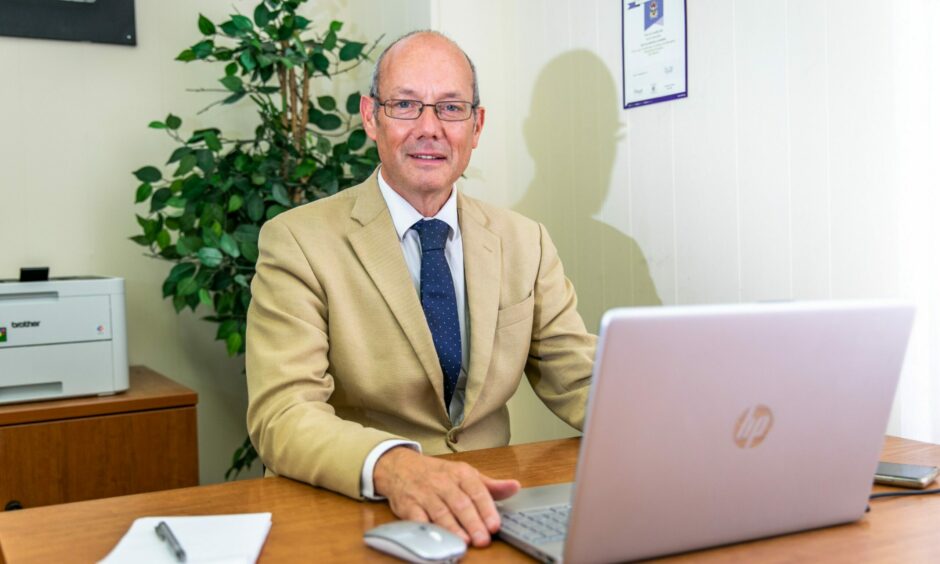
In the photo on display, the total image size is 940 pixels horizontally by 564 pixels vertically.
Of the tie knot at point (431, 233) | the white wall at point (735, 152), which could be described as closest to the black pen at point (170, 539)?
the tie knot at point (431, 233)

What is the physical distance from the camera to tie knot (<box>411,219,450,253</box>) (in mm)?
1710

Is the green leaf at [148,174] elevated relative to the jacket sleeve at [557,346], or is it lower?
elevated

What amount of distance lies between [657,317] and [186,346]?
250cm

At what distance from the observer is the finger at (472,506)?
3.18ft

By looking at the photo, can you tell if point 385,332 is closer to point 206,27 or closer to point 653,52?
point 653,52

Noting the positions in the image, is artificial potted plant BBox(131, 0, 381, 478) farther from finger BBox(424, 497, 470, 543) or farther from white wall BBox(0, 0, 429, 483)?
finger BBox(424, 497, 470, 543)

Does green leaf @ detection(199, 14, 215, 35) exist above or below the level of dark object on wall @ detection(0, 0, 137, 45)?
below

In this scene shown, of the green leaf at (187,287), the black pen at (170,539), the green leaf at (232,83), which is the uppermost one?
the green leaf at (232,83)

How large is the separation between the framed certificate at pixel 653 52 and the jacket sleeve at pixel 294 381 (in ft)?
3.52

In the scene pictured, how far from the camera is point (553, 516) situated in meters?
1.01

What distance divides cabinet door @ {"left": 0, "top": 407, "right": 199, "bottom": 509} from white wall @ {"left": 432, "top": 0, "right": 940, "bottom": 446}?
1066 mm

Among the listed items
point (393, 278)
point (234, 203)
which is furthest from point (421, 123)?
point (234, 203)

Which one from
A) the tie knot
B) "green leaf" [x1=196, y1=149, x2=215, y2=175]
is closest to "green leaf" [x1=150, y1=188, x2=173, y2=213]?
"green leaf" [x1=196, y1=149, x2=215, y2=175]

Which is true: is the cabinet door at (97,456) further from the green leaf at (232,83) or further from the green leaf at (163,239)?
the green leaf at (232,83)
